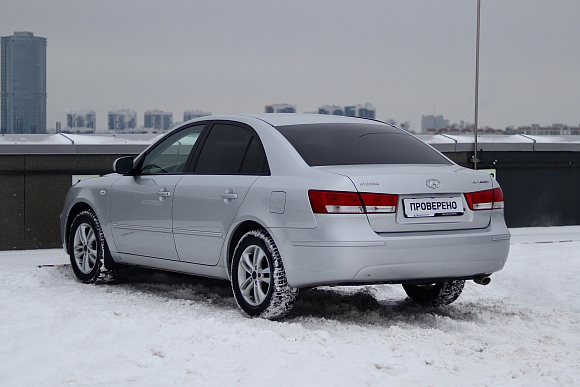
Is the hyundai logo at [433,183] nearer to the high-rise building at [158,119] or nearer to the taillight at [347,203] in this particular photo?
the taillight at [347,203]

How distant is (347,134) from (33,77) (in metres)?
13.7

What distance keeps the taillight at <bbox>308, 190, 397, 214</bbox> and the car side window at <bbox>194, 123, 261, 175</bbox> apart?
3.17ft

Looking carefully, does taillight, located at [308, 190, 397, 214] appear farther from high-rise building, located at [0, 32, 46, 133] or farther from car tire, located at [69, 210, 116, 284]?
high-rise building, located at [0, 32, 46, 133]

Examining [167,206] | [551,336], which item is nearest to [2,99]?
[167,206]

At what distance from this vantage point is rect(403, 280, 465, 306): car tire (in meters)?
7.21

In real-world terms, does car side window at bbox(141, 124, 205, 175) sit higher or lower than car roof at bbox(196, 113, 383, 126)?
lower

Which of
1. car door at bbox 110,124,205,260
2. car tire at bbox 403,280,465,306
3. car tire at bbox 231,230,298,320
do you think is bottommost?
car tire at bbox 403,280,465,306

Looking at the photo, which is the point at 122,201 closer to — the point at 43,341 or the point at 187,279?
the point at 187,279

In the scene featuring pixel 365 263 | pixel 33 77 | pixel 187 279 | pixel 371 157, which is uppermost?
pixel 33 77

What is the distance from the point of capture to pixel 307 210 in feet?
19.4

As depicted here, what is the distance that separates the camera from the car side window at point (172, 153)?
24.7 ft

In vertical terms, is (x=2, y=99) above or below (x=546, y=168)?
above

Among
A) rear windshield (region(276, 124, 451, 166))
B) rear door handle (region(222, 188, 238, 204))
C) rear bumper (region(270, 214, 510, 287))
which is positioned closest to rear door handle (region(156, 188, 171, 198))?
rear door handle (region(222, 188, 238, 204))

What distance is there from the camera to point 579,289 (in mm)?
8398
